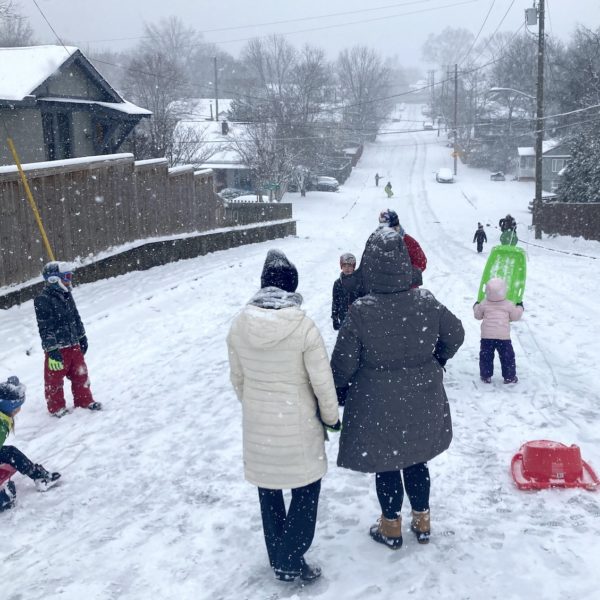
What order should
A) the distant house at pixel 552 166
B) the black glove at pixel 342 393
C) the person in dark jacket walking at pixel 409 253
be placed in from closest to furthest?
the black glove at pixel 342 393, the person in dark jacket walking at pixel 409 253, the distant house at pixel 552 166

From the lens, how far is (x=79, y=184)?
40.1 ft

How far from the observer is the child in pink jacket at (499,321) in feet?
22.9

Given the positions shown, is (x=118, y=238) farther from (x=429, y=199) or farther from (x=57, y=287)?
(x=429, y=199)

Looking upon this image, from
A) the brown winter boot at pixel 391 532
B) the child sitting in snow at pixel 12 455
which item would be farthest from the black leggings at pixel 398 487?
the child sitting in snow at pixel 12 455

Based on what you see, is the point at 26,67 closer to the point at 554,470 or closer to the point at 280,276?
the point at 280,276

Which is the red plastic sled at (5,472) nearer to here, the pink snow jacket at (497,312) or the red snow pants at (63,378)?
the red snow pants at (63,378)

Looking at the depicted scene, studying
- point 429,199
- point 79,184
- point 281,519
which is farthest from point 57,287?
point 429,199

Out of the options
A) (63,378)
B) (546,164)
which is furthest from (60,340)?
(546,164)

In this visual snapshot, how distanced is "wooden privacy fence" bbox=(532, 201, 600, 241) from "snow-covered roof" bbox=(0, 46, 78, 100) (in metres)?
18.2

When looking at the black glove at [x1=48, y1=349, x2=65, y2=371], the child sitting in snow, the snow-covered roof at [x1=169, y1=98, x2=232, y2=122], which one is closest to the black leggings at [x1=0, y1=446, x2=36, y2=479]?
the child sitting in snow

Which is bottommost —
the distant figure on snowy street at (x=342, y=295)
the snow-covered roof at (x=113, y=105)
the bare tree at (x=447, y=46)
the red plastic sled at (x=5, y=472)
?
the red plastic sled at (x=5, y=472)

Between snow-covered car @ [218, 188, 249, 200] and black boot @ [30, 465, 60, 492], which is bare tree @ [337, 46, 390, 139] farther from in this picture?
black boot @ [30, 465, 60, 492]

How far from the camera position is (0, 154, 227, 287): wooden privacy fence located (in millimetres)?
10211

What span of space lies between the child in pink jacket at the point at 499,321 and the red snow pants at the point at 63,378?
4.17m
